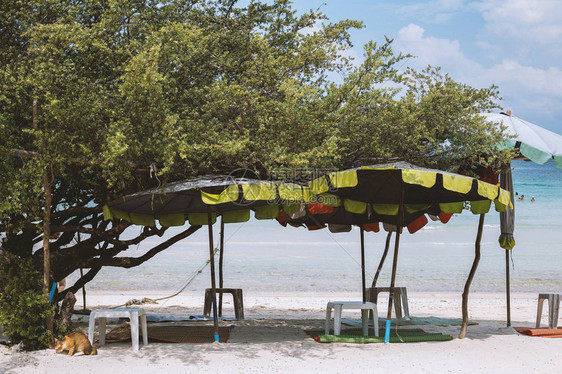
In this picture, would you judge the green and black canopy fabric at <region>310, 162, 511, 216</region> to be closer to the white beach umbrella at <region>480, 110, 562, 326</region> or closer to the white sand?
the white beach umbrella at <region>480, 110, 562, 326</region>

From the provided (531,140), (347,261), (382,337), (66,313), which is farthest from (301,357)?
(347,261)

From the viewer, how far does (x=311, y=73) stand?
852 centimetres

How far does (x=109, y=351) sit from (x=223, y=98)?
3368mm

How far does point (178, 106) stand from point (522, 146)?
4819 mm

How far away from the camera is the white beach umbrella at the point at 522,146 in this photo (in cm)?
796

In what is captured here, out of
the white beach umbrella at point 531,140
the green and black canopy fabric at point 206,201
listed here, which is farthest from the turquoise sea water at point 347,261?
the white beach umbrella at point 531,140

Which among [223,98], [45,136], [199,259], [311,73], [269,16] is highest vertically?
[269,16]

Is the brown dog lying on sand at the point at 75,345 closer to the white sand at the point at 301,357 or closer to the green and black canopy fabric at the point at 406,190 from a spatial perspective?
the white sand at the point at 301,357

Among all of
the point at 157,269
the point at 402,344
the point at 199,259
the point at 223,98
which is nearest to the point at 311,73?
the point at 223,98

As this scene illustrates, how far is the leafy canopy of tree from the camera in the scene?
258 inches

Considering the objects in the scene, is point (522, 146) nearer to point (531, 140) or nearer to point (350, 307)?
point (531, 140)

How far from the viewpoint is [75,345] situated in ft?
21.3

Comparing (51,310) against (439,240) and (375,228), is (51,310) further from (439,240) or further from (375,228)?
(439,240)

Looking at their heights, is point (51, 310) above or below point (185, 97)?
below
